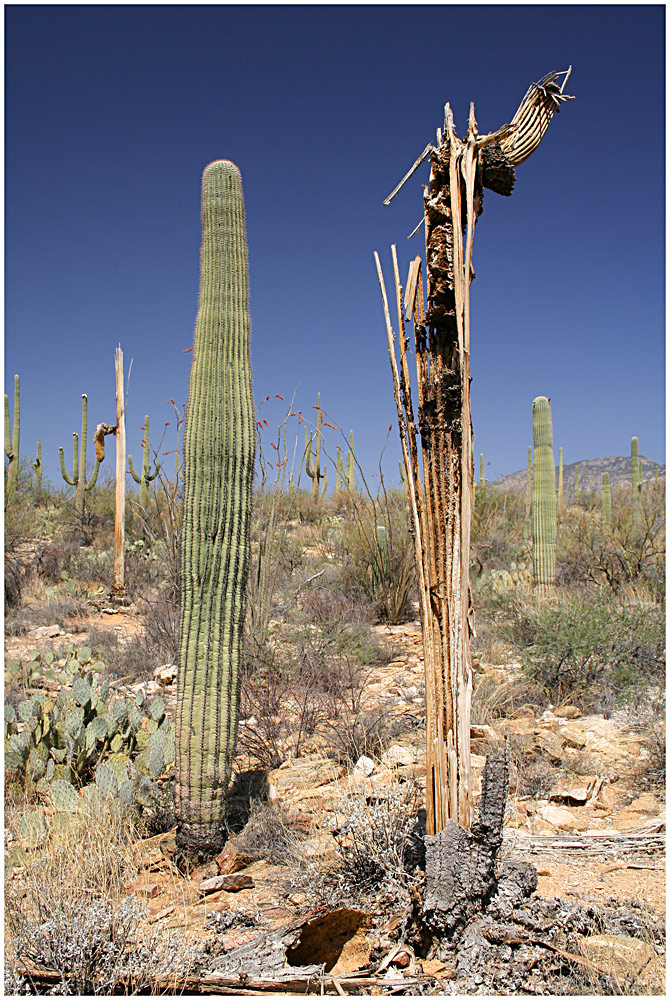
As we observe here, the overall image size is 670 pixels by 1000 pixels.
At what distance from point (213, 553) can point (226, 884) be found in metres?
1.65

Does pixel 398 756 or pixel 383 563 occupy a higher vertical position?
pixel 383 563

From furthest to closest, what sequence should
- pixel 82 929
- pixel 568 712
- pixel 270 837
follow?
1. pixel 568 712
2. pixel 270 837
3. pixel 82 929

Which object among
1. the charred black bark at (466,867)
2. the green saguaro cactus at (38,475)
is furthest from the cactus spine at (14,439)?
the charred black bark at (466,867)

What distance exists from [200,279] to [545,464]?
799 centimetres

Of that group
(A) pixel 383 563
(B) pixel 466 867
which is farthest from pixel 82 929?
(A) pixel 383 563

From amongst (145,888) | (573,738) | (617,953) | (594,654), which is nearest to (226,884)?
(145,888)

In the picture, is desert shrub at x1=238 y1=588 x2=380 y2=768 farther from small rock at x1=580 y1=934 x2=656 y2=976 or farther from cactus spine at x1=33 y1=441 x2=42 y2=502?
cactus spine at x1=33 y1=441 x2=42 y2=502

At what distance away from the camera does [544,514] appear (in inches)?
392

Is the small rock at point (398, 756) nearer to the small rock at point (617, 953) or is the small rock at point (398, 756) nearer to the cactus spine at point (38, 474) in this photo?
the small rock at point (617, 953)

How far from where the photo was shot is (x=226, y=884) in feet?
10.2

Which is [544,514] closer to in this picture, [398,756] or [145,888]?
[398,756]

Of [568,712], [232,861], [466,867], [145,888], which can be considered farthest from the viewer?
[568,712]

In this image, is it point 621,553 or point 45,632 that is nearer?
point 45,632

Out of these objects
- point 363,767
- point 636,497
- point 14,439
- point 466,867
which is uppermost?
point 14,439
